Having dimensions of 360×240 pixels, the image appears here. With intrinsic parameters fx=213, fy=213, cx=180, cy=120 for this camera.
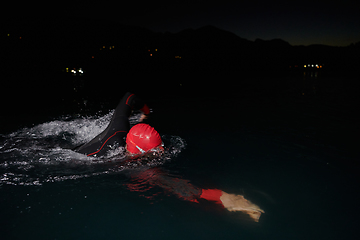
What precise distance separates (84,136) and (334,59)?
172 m

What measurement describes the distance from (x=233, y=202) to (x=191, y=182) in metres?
1.11

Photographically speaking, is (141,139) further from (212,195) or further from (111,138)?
(212,195)

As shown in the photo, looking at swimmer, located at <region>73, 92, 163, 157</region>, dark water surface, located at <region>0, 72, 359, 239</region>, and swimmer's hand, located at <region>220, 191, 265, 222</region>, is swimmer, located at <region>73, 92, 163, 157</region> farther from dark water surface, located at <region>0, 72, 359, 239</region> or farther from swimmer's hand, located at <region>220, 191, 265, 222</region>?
swimmer's hand, located at <region>220, 191, 265, 222</region>

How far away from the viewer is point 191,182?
4.59 m

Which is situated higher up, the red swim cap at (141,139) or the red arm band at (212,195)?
the red swim cap at (141,139)

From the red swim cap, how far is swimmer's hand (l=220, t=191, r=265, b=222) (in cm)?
191

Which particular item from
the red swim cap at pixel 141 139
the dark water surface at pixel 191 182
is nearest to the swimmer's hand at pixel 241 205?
the dark water surface at pixel 191 182

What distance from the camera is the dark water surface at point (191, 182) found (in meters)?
3.23

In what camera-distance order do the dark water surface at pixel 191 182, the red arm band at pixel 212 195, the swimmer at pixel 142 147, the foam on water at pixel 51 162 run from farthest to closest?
1. the foam on water at pixel 51 162
2. the swimmer at pixel 142 147
3. the red arm band at pixel 212 195
4. the dark water surface at pixel 191 182

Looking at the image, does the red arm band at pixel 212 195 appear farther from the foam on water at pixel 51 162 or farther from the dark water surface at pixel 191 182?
the foam on water at pixel 51 162

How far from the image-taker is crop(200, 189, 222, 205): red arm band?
3.84m

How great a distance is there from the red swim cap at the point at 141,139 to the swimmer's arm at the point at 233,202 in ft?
5.15

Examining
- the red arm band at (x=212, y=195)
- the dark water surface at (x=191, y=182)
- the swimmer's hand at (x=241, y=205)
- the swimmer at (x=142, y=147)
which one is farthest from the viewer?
the swimmer at (x=142, y=147)

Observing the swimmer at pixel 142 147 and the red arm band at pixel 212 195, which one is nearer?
the red arm band at pixel 212 195
